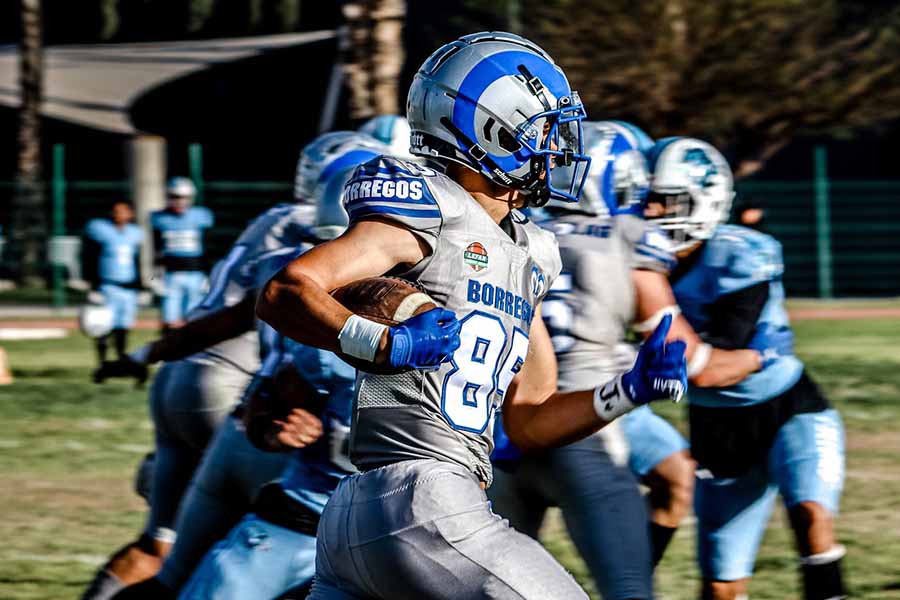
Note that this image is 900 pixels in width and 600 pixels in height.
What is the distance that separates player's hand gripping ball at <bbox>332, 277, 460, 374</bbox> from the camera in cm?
303

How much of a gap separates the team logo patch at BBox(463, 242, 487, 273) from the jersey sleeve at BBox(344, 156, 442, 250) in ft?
0.29

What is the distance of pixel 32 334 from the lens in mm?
19188

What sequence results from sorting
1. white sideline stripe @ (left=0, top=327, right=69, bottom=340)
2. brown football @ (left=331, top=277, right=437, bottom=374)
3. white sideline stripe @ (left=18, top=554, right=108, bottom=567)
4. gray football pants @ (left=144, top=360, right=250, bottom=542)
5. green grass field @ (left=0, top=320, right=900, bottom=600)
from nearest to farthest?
brown football @ (left=331, top=277, right=437, bottom=374)
gray football pants @ (left=144, top=360, right=250, bottom=542)
green grass field @ (left=0, top=320, right=900, bottom=600)
white sideline stripe @ (left=18, top=554, right=108, bottom=567)
white sideline stripe @ (left=0, top=327, right=69, bottom=340)

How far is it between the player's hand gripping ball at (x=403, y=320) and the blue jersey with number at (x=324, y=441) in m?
0.94

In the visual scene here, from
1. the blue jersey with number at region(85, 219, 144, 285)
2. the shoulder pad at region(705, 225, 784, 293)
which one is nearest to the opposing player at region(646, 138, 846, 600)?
the shoulder pad at region(705, 225, 784, 293)

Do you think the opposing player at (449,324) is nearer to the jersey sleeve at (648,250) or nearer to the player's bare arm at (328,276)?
the player's bare arm at (328,276)

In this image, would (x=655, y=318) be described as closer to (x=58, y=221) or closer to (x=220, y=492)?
(x=220, y=492)

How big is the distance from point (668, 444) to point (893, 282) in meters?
21.0

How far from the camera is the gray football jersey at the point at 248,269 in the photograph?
5320 millimetres

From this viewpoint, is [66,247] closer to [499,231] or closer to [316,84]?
[316,84]

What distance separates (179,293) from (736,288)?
1148cm

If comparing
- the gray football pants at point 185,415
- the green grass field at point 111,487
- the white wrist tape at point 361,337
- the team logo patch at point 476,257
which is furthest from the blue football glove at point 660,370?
the green grass field at point 111,487

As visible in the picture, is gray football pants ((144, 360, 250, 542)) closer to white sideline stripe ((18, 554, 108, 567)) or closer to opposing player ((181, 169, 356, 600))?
opposing player ((181, 169, 356, 600))

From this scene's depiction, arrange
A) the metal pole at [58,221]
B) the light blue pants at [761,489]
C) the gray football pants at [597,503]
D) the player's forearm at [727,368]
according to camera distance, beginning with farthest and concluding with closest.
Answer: the metal pole at [58,221]
the light blue pants at [761,489]
the player's forearm at [727,368]
the gray football pants at [597,503]
